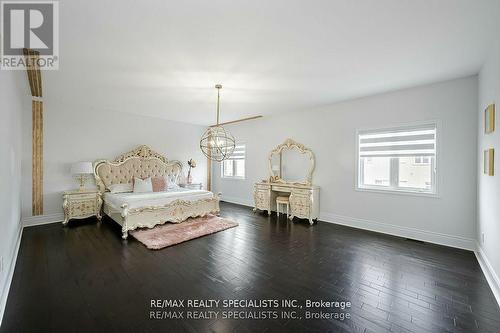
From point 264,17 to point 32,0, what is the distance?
6.51 ft

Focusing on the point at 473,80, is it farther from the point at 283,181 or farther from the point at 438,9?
the point at 283,181

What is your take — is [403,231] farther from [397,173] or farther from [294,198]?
[294,198]

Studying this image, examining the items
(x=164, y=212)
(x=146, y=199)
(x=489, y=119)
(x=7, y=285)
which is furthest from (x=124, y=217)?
(x=489, y=119)

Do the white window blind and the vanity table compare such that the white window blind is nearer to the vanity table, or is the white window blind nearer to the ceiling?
the ceiling

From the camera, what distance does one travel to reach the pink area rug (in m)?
3.42

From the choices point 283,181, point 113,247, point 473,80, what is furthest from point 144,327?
point 473,80

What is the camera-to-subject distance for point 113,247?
128 inches

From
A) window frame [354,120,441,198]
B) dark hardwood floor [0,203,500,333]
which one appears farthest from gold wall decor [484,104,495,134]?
dark hardwood floor [0,203,500,333]

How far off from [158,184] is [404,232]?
542cm

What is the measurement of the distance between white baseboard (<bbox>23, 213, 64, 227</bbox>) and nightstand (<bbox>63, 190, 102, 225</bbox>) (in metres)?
0.45

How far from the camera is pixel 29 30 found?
2117mm

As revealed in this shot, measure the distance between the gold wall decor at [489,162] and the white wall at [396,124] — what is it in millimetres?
812

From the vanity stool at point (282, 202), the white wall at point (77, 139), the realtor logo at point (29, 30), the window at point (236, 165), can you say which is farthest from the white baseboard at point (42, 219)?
the vanity stool at point (282, 202)

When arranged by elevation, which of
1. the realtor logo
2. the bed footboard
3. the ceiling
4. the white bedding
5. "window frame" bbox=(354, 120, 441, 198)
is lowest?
the bed footboard
